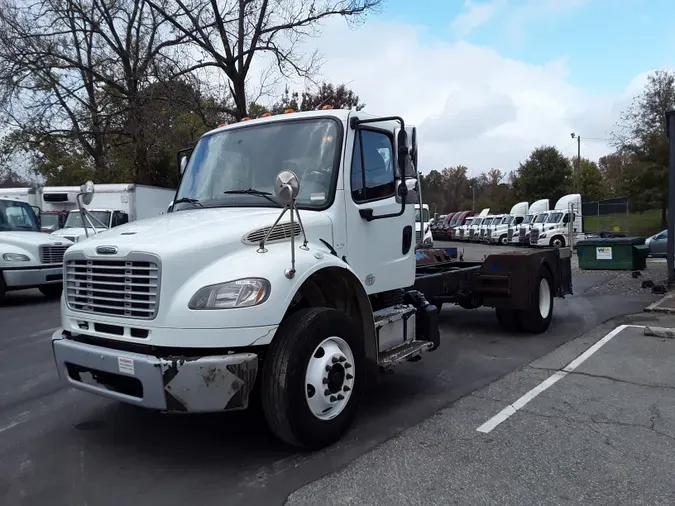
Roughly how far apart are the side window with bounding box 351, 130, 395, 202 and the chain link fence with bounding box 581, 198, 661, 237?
3023 cm

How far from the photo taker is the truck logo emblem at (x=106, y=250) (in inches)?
161

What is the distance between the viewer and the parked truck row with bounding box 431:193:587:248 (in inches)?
1287

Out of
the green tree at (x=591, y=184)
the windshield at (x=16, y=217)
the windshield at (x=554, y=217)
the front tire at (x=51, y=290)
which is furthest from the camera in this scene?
the green tree at (x=591, y=184)

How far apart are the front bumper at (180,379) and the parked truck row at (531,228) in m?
24.6

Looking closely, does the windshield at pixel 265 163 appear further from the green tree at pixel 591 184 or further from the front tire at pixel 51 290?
the green tree at pixel 591 184

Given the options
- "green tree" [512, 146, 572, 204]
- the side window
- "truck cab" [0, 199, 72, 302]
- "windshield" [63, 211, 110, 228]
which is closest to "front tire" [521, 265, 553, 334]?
the side window

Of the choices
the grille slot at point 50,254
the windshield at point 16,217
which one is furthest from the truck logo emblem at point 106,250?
the windshield at point 16,217

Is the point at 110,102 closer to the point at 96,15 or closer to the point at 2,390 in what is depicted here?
the point at 96,15

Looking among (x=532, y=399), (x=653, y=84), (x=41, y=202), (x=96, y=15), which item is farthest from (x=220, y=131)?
(x=653, y=84)

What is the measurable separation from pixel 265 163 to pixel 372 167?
96cm

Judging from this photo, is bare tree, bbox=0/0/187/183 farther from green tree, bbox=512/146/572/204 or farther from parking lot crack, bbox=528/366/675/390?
green tree, bbox=512/146/572/204

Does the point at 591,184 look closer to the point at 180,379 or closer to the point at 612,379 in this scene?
the point at 612,379

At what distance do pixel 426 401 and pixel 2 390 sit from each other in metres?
4.30

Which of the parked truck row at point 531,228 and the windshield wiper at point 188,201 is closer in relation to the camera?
the windshield wiper at point 188,201
